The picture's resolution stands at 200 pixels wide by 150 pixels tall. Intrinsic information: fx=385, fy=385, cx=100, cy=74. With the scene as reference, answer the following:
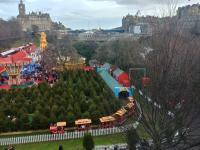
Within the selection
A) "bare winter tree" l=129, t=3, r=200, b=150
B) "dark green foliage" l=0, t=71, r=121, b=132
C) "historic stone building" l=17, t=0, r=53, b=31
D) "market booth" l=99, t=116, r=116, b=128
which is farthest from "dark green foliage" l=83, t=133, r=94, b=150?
"historic stone building" l=17, t=0, r=53, b=31

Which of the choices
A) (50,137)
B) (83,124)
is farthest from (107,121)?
(50,137)

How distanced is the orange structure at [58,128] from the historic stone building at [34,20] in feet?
469

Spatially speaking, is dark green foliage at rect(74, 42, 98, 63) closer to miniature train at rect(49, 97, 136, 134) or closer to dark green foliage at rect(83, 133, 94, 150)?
miniature train at rect(49, 97, 136, 134)

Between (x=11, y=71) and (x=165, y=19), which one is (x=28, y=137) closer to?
(x=165, y=19)

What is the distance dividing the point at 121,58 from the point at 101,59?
32.9 feet

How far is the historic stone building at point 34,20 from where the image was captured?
162 m

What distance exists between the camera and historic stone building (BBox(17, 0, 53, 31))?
162375 millimetres

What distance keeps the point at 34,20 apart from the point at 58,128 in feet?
487

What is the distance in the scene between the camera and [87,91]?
3094 cm

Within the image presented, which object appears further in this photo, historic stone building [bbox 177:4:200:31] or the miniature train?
the miniature train

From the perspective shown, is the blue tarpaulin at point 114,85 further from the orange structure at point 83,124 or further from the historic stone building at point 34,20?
the historic stone building at point 34,20

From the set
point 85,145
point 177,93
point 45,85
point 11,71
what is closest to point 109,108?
point 85,145

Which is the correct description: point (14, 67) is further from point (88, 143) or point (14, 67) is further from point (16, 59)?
point (88, 143)

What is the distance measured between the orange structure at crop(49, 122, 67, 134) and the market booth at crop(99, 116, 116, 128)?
216 centimetres
